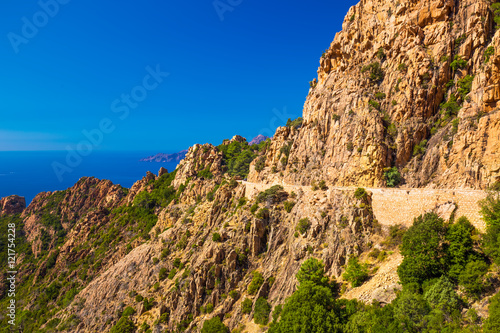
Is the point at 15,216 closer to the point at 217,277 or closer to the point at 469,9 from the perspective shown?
the point at 217,277

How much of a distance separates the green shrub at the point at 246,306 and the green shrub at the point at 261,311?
1430mm

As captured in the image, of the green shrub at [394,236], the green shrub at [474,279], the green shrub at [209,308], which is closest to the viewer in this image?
the green shrub at [474,279]

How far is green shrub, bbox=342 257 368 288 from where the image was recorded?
Answer: 29.4m

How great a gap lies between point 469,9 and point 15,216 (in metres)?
158

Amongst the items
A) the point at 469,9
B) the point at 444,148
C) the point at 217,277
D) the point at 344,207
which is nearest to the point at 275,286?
the point at 217,277

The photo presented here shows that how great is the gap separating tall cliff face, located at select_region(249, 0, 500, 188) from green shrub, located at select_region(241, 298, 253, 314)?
2260cm

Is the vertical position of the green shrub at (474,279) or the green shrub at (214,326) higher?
the green shrub at (474,279)

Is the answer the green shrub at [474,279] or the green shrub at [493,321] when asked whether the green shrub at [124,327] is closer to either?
the green shrub at [474,279]

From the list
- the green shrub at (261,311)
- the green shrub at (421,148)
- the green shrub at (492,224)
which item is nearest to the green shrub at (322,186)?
the green shrub at (421,148)

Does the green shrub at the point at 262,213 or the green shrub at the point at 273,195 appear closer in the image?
the green shrub at the point at 262,213

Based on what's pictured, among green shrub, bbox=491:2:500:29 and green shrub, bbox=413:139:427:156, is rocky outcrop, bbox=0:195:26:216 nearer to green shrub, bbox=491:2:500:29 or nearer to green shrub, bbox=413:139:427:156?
green shrub, bbox=413:139:427:156

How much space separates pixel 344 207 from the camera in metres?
37.5

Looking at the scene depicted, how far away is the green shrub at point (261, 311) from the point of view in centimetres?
3484

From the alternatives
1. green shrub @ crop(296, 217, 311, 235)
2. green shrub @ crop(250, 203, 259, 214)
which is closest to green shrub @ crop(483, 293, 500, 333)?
green shrub @ crop(296, 217, 311, 235)
